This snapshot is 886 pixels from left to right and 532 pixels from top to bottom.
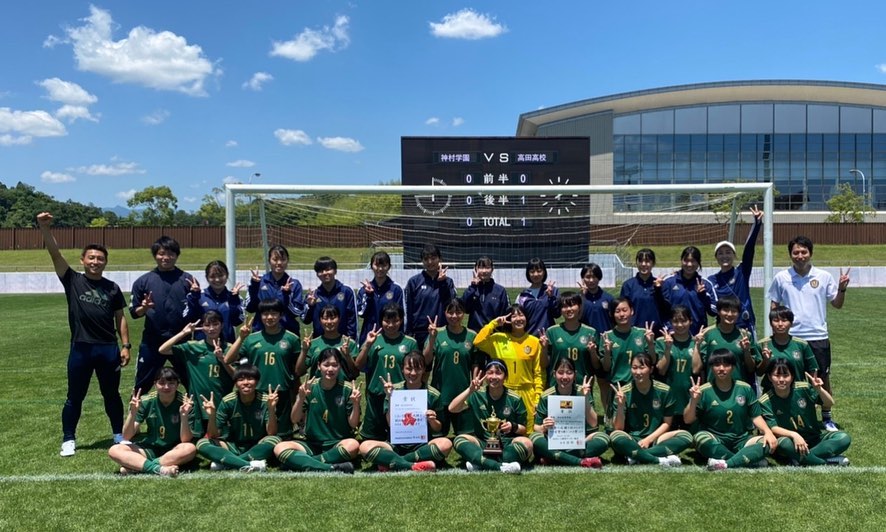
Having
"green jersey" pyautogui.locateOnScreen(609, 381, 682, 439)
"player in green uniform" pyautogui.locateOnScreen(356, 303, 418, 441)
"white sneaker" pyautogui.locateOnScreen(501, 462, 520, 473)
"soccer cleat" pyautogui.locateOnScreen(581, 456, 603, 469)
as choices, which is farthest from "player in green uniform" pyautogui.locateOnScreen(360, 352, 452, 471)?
"green jersey" pyautogui.locateOnScreen(609, 381, 682, 439)

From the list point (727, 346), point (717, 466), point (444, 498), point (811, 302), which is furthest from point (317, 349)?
point (811, 302)

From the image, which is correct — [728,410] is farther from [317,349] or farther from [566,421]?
[317,349]

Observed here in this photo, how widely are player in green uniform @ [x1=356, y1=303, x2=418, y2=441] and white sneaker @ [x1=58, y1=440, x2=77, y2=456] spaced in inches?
89.6

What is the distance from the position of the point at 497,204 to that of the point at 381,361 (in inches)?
429

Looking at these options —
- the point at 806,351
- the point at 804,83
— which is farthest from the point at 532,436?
the point at 804,83

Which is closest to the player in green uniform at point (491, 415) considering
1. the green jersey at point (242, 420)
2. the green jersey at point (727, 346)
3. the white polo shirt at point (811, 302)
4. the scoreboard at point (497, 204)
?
the green jersey at point (242, 420)

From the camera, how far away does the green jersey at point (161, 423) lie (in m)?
4.41

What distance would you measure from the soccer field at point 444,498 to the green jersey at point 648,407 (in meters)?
Result: 0.32

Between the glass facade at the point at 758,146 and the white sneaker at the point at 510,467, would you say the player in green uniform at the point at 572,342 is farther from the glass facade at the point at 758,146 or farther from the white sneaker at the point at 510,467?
the glass facade at the point at 758,146

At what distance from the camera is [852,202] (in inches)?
1417

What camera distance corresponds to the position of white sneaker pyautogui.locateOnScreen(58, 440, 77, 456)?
4684 mm

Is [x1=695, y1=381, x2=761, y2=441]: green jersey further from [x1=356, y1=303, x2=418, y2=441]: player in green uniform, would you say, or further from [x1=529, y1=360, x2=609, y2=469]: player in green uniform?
[x1=356, y1=303, x2=418, y2=441]: player in green uniform

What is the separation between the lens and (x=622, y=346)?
4.76m

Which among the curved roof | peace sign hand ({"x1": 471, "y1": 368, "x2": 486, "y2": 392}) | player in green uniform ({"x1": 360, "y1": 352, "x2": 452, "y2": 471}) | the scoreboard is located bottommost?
player in green uniform ({"x1": 360, "y1": 352, "x2": 452, "y2": 471})
